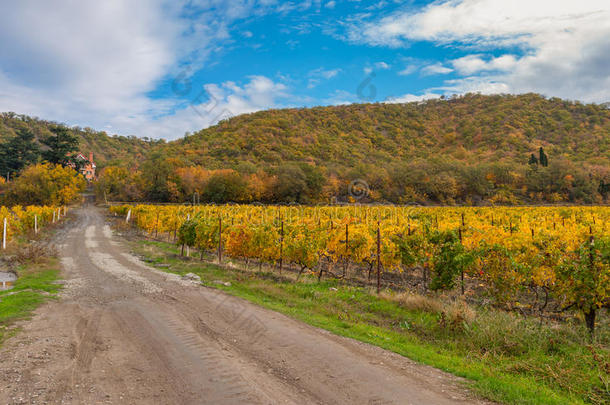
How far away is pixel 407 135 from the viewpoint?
3718 inches

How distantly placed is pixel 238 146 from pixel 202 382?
7047cm

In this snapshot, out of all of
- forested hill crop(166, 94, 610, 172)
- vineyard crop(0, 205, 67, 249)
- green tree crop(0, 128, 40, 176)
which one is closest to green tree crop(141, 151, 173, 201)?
forested hill crop(166, 94, 610, 172)

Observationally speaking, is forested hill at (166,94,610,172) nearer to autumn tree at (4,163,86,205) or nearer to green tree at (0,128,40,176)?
autumn tree at (4,163,86,205)

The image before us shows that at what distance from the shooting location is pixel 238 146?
72.3 m

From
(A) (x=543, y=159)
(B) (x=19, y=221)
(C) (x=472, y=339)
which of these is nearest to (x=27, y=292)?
(C) (x=472, y=339)

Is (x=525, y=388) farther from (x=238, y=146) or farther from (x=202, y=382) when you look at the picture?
(x=238, y=146)

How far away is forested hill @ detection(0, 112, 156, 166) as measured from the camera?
99.4m

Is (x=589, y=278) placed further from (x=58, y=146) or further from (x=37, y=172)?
(x=58, y=146)

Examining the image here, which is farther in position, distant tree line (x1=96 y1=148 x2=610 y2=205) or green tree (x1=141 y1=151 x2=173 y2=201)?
green tree (x1=141 y1=151 x2=173 y2=201)

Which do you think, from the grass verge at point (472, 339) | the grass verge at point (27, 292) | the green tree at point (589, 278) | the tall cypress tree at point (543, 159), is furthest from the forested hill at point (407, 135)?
the green tree at point (589, 278)

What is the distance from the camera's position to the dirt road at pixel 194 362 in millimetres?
4305

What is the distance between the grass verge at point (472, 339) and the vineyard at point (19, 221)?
1675cm

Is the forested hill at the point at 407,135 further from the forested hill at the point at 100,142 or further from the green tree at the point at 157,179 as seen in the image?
the forested hill at the point at 100,142

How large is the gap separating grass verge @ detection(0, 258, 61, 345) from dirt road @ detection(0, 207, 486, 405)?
0.36 meters
